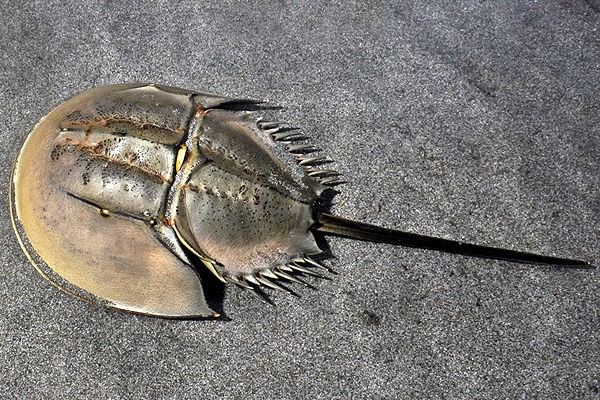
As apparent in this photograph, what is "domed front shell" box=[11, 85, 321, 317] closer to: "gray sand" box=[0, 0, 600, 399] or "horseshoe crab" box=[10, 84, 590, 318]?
"horseshoe crab" box=[10, 84, 590, 318]

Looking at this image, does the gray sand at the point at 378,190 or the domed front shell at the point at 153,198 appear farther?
the gray sand at the point at 378,190

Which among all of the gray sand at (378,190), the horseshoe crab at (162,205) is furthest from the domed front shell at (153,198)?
the gray sand at (378,190)

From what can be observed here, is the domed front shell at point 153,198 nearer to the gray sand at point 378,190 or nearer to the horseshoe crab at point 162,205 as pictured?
the horseshoe crab at point 162,205

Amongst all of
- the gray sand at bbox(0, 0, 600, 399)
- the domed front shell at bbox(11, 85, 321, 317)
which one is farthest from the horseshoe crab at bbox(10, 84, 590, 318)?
the gray sand at bbox(0, 0, 600, 399)

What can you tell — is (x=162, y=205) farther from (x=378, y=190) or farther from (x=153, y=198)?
(x=378, y=190)

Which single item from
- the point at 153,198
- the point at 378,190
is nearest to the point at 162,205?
the point at 153,198

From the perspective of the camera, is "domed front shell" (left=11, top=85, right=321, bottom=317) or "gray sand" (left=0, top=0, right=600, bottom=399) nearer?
"domed front shell" (left=11, top=85, right=321, bottom=317)
